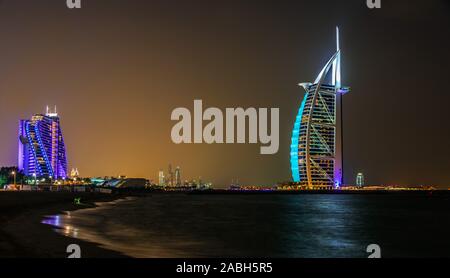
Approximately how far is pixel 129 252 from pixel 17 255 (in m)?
6.19

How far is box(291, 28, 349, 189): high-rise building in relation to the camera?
497 feet

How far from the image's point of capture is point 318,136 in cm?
→ 15288

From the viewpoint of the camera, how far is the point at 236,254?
2189 centimetres

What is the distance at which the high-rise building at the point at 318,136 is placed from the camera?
151 m

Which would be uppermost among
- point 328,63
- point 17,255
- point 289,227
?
point 328,63
